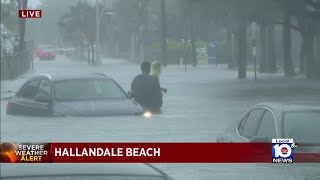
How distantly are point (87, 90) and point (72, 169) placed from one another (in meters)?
12.1

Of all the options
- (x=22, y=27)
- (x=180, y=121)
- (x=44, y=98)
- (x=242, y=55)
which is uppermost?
(x=22, y=27)

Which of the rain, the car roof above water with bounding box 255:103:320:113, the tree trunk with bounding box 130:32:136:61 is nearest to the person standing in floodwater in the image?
the rain

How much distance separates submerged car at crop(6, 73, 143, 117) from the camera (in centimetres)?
1641

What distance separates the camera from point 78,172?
465 cm

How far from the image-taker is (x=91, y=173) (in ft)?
15.3

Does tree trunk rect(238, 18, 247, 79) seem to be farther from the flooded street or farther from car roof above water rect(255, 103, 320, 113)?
car roof above water rect(255, 103, 320, 113)

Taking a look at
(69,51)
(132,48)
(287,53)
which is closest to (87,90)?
(69,51)

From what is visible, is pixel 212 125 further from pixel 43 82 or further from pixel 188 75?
pixel 188 75

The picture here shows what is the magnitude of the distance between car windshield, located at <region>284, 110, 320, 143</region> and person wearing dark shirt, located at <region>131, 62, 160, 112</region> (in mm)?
7380

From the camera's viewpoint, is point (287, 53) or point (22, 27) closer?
point (22, 27)

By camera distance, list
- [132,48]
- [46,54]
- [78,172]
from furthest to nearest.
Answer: [132,48]
[46,54]
[78,172]

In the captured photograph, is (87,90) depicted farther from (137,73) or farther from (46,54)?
(137,73)

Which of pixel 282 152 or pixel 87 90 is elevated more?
pixel 282 152

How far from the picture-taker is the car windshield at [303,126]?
8250 millimetres
